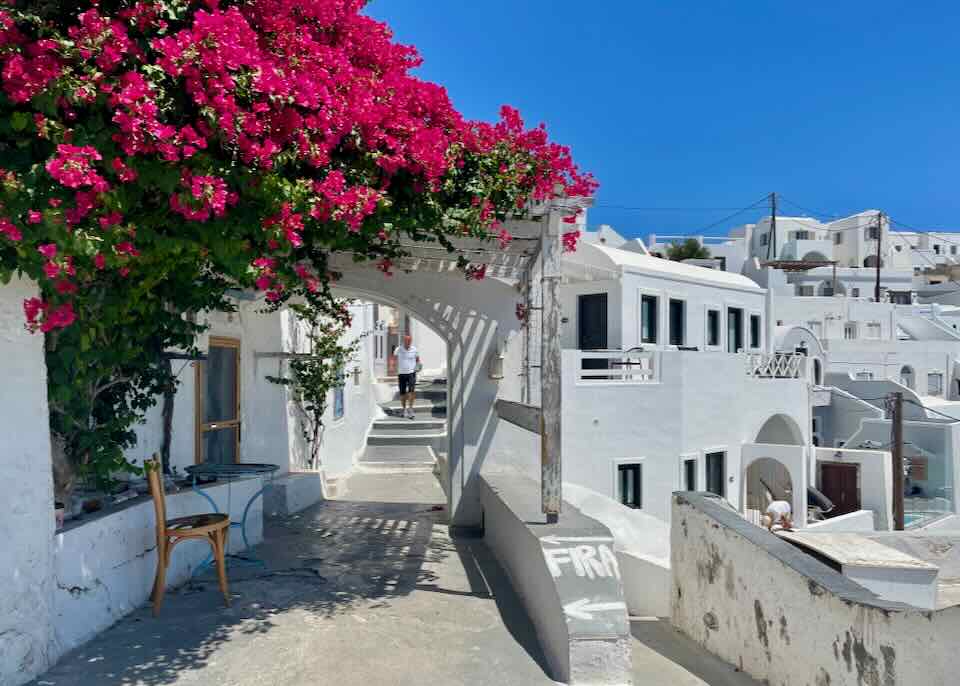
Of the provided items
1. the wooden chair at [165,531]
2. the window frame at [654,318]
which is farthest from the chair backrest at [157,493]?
the window frame at [654,318]

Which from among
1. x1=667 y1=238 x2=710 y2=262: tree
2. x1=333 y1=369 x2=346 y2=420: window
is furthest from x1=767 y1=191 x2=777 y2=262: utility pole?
x1=333 y1=369 x2=346 y2=420: window

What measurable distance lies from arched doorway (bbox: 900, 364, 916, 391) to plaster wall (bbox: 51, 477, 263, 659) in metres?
38.2

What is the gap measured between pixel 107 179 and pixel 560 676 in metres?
3.72

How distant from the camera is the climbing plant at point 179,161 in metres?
3.19

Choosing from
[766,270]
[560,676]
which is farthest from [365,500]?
[766,270]

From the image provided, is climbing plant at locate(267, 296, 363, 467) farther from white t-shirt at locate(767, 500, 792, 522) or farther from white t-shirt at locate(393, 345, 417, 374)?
white t-shirt at locate(767, 500, 792, 522)

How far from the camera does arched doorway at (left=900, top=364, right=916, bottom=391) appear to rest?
35.6m

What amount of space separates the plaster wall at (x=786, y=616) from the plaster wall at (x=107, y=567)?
164 inches

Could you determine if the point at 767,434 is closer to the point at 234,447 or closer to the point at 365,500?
the point at 365,500

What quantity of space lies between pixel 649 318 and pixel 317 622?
15.0 meters

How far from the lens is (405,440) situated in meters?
15.1

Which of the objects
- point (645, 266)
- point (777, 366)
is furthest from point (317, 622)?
point (777, 366)

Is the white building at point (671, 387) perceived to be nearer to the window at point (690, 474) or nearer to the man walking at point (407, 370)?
the window at point (690, 474)

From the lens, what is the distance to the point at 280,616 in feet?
16.6
